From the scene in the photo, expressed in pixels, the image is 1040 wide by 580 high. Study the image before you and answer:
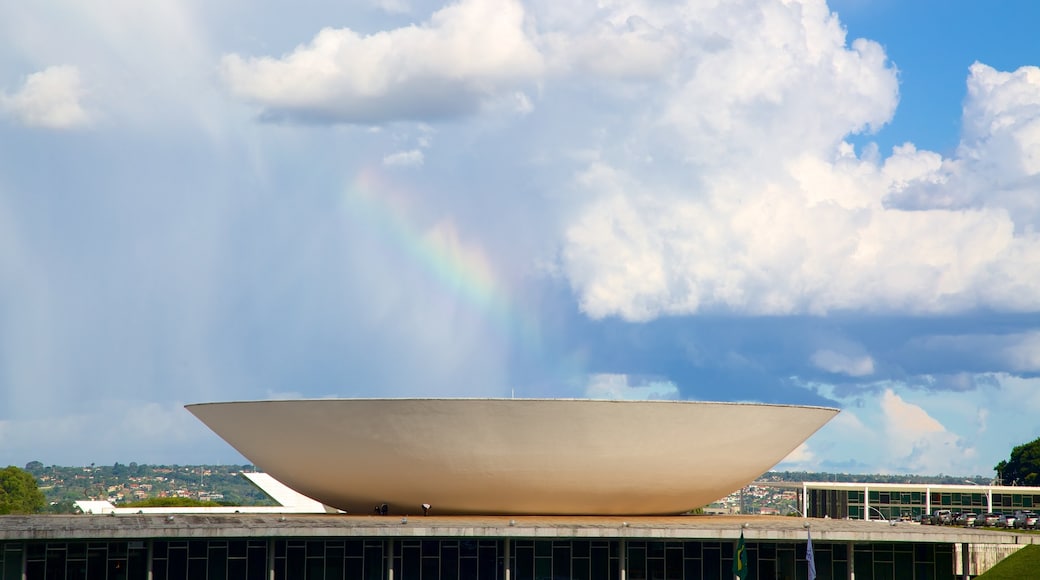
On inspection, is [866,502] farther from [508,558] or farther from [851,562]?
[508,558]

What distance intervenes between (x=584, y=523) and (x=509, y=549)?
2258 mm

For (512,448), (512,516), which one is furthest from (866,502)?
(512,448)

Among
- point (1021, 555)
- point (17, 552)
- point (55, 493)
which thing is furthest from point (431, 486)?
point (55, 493)

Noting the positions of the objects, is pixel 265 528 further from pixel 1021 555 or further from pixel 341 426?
pixel 1021 555

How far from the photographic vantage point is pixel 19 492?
89.6 m

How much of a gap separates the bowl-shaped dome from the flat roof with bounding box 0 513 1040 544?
98 centimetres

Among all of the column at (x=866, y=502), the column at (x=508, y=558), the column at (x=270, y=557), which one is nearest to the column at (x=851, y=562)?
the column at (x=508, y=558)

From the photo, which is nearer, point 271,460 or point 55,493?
point 271,460

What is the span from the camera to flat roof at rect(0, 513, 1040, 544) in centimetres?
3222

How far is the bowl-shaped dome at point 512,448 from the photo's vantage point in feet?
118

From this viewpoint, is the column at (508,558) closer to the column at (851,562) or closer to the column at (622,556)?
the column at (622,556)

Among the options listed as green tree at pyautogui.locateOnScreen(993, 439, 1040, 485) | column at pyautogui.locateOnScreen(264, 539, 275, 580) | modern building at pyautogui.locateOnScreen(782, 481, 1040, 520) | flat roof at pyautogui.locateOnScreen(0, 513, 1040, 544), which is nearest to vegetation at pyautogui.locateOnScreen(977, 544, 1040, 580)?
flat roof at pyautogui.locateOnScreen(0, 513, 1040, 544)

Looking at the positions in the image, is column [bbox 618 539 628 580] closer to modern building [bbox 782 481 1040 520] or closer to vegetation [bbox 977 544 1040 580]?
vegetation [bbox 977 544 1040 580]

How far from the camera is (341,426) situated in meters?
36.6
